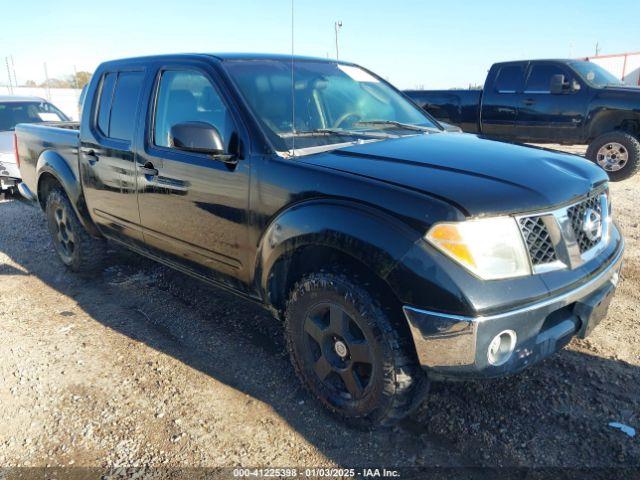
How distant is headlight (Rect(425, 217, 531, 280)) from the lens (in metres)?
2.00

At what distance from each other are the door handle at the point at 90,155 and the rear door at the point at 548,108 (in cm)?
755

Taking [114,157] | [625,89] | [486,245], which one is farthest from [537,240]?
[625,89]

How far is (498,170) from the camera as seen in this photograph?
233 centimetres

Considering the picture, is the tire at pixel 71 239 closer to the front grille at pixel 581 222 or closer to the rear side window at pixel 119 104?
the rear side window at pixel 119 104

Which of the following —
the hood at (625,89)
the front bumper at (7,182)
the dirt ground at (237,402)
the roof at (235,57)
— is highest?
the roof at (235,57)

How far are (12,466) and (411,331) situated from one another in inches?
77.3

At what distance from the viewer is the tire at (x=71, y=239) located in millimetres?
4516

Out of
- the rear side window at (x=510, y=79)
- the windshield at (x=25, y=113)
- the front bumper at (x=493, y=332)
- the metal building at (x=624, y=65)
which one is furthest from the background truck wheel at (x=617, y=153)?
the metal building at (x=624, y=65)

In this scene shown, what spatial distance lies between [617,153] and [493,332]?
7395 mm

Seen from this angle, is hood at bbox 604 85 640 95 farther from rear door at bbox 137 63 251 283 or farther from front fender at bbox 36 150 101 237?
front fender at bbox 36 150 101 237

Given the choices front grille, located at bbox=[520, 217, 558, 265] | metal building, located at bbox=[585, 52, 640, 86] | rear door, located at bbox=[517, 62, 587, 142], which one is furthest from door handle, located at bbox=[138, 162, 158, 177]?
metal building, located at bbox=[585, 52, 640, 86]

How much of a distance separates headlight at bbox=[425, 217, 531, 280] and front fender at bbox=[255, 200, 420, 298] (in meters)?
0.13

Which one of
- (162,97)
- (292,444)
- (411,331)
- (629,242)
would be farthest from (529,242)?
(629,242)

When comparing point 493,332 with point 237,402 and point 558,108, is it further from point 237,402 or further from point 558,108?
point 558,108
